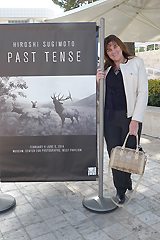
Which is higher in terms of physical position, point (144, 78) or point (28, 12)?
point (28, 12)

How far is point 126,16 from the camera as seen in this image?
16.2 ft

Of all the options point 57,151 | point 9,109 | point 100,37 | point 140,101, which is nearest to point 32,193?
point 57,151

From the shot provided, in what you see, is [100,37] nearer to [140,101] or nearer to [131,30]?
[140,101]

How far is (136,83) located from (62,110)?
71 cm

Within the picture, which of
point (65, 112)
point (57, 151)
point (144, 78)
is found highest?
point (144, 78)

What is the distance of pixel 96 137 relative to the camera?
9.11 ft

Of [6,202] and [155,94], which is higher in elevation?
[155,94]

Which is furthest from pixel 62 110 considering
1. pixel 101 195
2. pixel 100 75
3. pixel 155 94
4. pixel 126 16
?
pixel 155 94

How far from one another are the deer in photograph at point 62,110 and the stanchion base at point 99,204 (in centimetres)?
90

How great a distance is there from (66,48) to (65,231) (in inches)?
63.2

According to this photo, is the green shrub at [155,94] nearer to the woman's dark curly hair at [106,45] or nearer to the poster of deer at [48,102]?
the woman's dark curly hair at [106,45]

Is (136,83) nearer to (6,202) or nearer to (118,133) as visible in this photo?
(118,133)

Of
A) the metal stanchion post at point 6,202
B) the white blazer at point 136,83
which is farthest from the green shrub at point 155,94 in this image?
the metal stanchion post at point 6,202

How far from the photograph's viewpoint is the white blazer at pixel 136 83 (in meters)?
2.65
